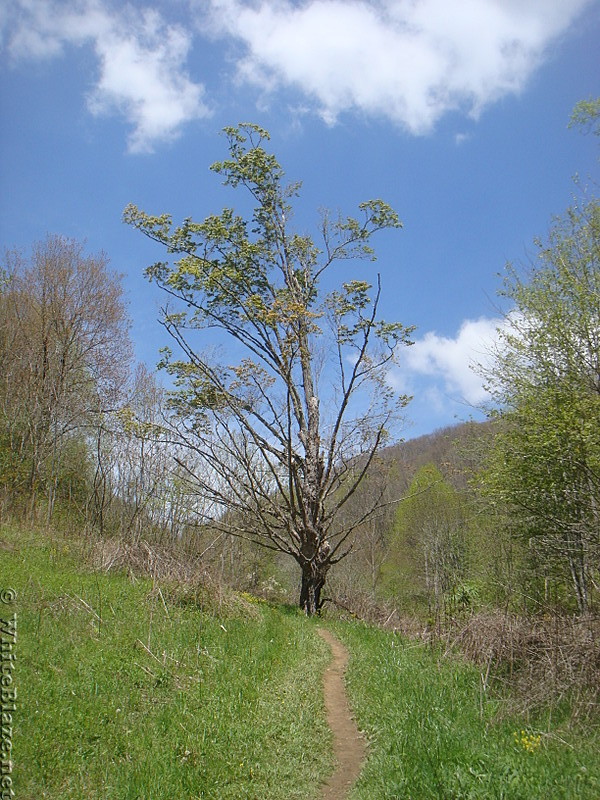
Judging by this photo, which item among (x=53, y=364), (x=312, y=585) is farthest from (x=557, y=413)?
(x=53, y=364)

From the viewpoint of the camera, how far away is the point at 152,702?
517 centimetres

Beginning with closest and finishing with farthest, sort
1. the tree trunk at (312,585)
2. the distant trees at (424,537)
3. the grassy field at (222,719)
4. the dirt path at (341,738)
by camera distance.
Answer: the grassy field at (222,719), the dirt path at (341,738), the tree trunk at (312,585), the distant trees at (424,537)

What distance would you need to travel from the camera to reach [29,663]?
5266mm

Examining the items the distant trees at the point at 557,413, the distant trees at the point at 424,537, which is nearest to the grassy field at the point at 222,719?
the distant trees at the point at 557,413

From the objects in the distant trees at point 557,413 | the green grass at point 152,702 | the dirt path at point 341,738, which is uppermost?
the distant trees at point 557,413

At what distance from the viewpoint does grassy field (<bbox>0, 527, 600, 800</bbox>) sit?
3.91m

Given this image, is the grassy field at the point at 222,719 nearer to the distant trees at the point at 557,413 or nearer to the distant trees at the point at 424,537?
the distant trees at the point at 557,413

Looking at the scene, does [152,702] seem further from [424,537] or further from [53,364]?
[424,537]

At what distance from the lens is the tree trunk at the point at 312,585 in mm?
15289

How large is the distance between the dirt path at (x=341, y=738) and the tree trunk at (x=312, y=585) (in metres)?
7.02

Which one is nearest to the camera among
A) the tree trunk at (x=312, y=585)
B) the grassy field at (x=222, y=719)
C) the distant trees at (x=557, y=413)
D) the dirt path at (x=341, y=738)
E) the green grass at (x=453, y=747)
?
the green grass at (x=453, y=747)

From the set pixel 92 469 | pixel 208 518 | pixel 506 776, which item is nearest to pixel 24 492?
pixel 92 469

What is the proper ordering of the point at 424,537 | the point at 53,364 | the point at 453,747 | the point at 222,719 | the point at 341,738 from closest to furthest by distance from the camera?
1. the point at 453,747
2. the point at 222,719
3. the point at 341,738
4. the point at 53,364
5. the point at 424,537

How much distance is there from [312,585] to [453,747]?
443 inches
